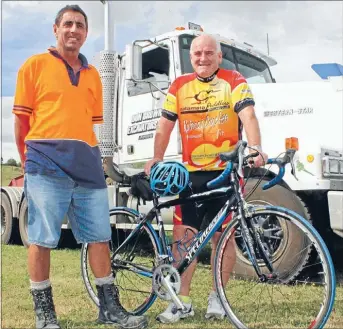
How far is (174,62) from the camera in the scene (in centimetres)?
608

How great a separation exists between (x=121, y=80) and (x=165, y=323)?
3938mm

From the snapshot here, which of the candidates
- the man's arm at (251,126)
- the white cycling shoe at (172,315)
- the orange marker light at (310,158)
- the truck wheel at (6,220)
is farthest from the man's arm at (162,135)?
the truck wheel at (6,220)

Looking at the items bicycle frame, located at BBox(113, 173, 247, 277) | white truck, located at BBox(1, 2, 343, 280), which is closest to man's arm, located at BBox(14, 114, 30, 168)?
bicycle frame, located at BBox(113, 173, 247, 277)

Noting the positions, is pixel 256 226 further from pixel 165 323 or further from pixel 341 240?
pixel 341 240

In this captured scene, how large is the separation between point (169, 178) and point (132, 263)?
74cm

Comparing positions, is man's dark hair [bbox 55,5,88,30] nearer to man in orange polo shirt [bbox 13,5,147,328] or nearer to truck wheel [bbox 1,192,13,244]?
man in orange polo shirt [bbox 13,5,147,328]

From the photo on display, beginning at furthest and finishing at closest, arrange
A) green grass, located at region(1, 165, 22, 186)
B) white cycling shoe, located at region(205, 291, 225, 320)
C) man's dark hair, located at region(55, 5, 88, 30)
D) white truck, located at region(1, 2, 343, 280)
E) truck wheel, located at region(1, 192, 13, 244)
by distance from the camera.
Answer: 1. green grass, located at region(1, 165, 22, 186)
2. truck wheel, located at region(1, 192, 13, 244)
3. white truck, located at region(1, 2, 343, 280)
4. white cycling shoe, located at region(205, 291, 225, 320)
5. man's dark hair, located at region(55, 5, 88, 30)

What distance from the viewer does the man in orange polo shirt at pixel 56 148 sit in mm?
3244

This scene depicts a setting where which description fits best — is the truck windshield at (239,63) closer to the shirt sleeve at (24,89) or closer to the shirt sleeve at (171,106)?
the shirt sleeve at (171,106)

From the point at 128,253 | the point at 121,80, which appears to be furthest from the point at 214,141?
the point at 121,80

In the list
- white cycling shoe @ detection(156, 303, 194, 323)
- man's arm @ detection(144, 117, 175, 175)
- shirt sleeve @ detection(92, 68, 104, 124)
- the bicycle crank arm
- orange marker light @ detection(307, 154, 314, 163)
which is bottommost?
white cycling shoe @ detection(156, 303, 194, 323)

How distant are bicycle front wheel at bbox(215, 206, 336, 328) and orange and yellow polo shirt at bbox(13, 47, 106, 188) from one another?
3.43ft

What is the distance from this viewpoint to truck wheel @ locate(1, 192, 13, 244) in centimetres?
884

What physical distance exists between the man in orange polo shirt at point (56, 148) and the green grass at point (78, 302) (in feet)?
1.10
